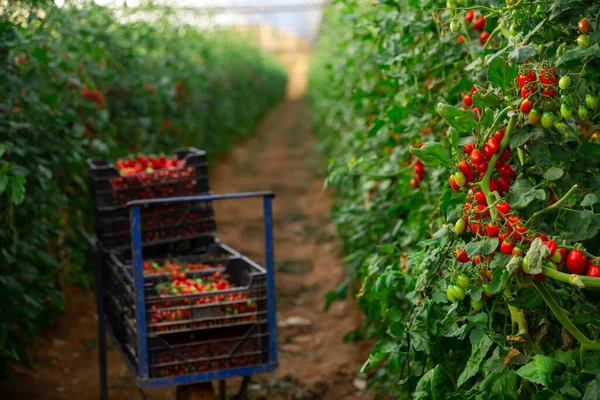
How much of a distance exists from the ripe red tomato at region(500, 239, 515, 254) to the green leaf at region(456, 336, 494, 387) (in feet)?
1.19

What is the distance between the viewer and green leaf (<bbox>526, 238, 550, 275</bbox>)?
76.9 inches

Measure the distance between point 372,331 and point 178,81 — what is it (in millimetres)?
6353

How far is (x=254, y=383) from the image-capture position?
15.8 feet

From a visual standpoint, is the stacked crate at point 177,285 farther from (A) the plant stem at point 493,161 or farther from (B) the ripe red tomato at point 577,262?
(B) the ripe red tomato at point 577,262

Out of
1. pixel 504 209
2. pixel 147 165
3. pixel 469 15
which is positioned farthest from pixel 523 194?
pixel 147 165

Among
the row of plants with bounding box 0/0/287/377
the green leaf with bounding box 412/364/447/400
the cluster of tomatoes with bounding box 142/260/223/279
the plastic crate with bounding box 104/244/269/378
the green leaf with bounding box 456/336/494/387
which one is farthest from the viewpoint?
the row of plants with bounding box 0/0/287/377

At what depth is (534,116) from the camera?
2111mm

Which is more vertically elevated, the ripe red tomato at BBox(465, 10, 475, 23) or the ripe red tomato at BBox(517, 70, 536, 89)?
the ripe red tomato at BBox(465, 10, 475, 23)

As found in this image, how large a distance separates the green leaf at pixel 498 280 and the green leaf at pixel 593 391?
33 cm

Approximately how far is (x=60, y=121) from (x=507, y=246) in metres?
3.24

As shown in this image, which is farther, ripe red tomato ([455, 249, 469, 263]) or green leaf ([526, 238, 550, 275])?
ripe red tomato ([455, 249, 469, 263])

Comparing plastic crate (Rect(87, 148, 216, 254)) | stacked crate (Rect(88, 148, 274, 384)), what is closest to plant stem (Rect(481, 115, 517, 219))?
stacked crate (Rect(88, 148, 274, 384))

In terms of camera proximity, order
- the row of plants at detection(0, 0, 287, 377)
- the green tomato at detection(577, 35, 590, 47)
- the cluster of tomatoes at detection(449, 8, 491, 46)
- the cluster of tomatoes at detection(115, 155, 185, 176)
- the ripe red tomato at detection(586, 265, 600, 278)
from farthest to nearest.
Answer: the cluster of tomatoes at detection(115, 155, 185, 176) < the row of plants at detection(0, 0, 287, 377) < the cluster of tomatoes at detection(449, 8, 491, 46) < the green tomato at detection(577, 35, 590, 47) < the ripe red tomato at detection(586, 265, 600, 278)

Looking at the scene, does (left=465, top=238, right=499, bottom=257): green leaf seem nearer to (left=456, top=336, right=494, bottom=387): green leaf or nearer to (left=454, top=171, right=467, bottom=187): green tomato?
(left=454, top=171, right=467, bottom=187): green tomato
